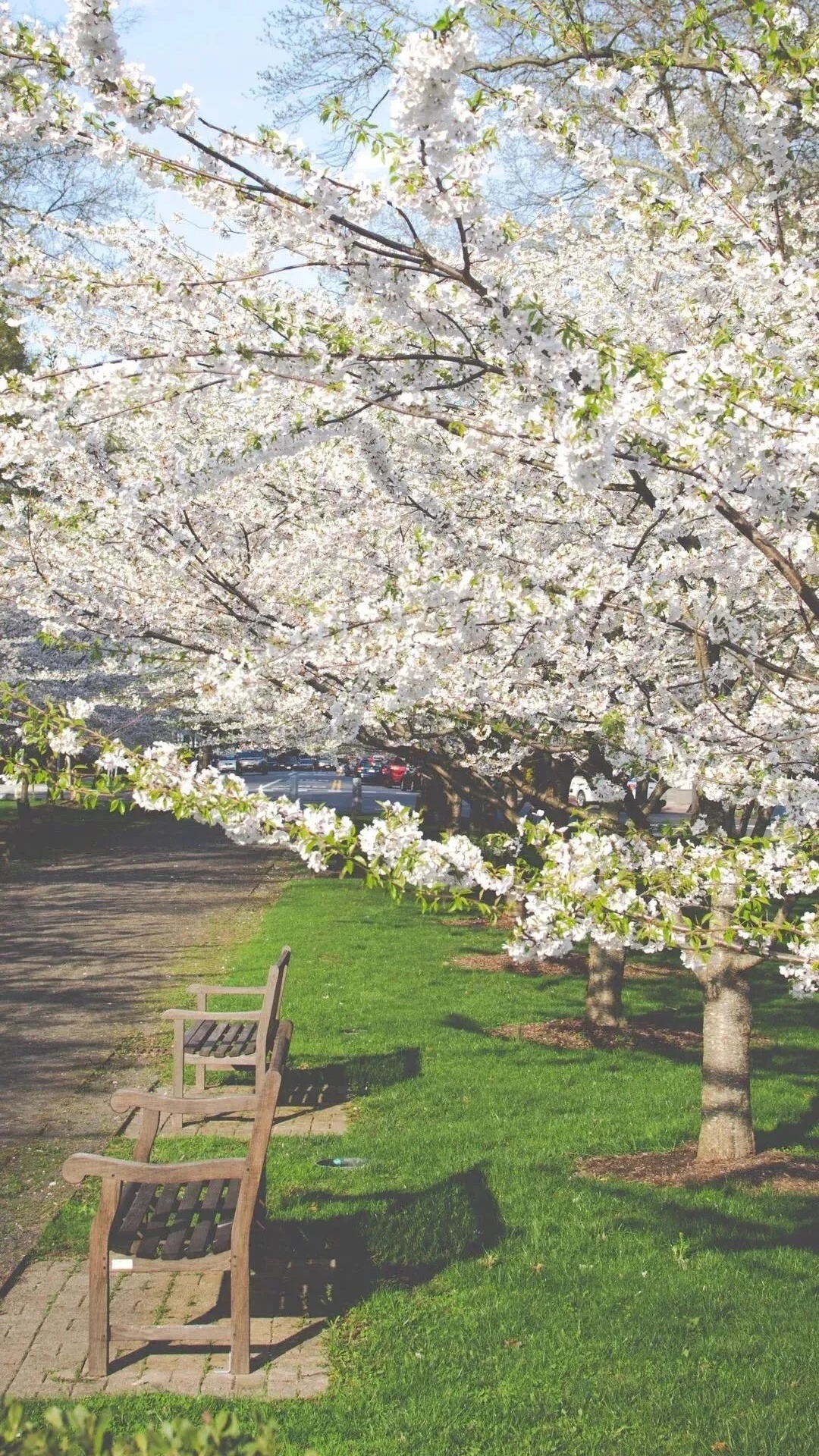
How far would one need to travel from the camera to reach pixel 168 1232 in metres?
4.92

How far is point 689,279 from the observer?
7656 mm

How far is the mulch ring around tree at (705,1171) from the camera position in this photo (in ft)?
21.8

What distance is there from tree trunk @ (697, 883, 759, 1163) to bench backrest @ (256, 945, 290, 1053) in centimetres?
266

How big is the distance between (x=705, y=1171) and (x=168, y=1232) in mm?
3314

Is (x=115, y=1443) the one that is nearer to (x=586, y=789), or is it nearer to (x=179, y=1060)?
(x=586, y=789)

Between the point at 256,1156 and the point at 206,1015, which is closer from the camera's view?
the point at 256,1156

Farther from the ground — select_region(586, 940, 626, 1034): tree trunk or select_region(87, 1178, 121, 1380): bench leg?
select_region(586, 940, 626, 1034): tree trunk

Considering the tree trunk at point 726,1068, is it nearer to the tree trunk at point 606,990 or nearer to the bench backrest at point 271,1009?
the bench backrest at point 271,1009

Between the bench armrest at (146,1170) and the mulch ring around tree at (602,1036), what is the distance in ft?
17.7

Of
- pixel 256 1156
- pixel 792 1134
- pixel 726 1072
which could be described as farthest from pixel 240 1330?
pixel 792 1134

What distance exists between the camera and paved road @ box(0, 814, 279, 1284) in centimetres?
711

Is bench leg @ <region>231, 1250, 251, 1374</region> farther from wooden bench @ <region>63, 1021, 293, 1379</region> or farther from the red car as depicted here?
the red car

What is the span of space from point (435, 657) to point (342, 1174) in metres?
3.12

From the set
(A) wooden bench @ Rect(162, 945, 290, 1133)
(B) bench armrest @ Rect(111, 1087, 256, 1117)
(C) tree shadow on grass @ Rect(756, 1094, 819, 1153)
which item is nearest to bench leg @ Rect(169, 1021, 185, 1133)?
(A) wooden bench @ Rect(162, 945, 290, 1133)
